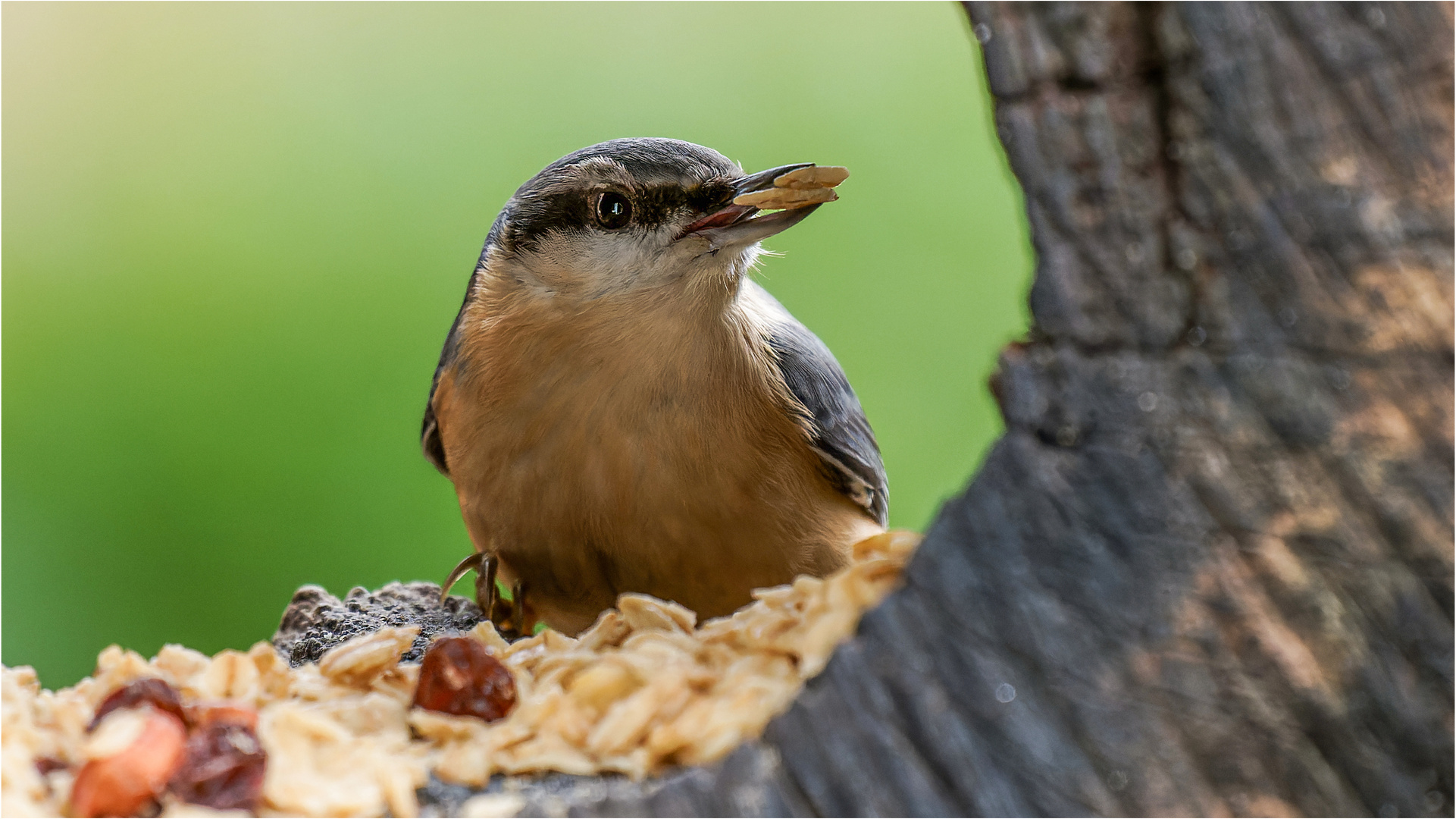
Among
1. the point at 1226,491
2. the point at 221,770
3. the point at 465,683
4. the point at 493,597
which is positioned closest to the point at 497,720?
the point at 465,683

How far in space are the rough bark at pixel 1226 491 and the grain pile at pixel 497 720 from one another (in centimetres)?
14

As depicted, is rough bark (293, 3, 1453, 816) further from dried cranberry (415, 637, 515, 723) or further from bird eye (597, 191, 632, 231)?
bird eye (597, 191, 632, 231)

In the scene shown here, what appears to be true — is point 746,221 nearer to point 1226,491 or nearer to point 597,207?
point 597,207

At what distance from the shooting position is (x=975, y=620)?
971 mm

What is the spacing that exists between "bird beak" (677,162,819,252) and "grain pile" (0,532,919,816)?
678 mm

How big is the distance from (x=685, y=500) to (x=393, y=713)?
0.75 metres

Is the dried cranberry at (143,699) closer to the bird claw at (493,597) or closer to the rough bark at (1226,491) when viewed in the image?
the rough bark at (1226,491)

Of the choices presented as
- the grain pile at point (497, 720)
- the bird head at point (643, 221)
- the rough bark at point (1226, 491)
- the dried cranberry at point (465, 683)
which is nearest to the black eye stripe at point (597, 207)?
the bird head at point (643, 221)

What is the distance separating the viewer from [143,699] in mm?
1183

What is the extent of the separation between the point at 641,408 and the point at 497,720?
0.79 m

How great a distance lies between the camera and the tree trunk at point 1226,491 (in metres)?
0.92

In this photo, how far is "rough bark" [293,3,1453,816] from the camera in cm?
92

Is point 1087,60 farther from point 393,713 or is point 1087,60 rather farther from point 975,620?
point 393,713

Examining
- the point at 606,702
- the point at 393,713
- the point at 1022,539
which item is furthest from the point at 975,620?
the point at 393,713
